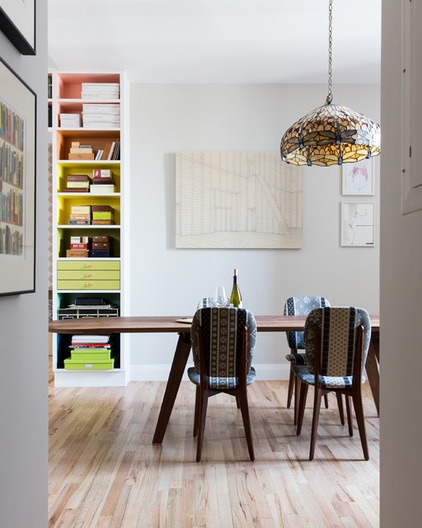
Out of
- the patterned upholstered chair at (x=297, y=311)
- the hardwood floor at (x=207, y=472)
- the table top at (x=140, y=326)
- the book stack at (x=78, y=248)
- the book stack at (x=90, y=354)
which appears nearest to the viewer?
the hardwood floor at (x=207, y=472)

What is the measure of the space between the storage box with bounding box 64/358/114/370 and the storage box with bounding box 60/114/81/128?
2.16 meters

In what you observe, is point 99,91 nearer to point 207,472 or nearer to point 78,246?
point 78,246

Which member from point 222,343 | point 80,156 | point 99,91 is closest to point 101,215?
point 80,156

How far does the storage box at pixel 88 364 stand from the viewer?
4582 millimetres

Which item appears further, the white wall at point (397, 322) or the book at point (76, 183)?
the book at point (76, 183)

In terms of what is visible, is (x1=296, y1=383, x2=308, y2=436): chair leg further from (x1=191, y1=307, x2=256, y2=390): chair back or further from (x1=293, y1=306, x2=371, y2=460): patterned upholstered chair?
(x1=191, y1=307, x2=256, y2=390): chair back

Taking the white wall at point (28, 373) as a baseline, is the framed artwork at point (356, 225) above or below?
above

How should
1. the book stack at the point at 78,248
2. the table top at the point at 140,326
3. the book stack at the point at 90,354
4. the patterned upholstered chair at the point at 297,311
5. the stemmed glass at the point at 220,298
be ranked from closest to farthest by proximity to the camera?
the table top at the point at 140,326
the stemmed glass at the point at 220,298
the patterned upholstered chair at the point at 297,311
the book stack at the point at 90,354
the book stack at the point at 78,248

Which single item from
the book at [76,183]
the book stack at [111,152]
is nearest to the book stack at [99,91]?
the book stack at [111,152]

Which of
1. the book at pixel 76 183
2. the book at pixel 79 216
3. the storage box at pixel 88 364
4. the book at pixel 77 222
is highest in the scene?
the book at pixel 76 183

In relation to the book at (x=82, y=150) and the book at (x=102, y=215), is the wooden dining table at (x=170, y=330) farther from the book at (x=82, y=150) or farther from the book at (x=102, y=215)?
the book at (x=82, y=150)

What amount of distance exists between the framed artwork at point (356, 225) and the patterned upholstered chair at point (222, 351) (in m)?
2.46

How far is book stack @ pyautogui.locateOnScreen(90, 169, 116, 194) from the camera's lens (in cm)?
469

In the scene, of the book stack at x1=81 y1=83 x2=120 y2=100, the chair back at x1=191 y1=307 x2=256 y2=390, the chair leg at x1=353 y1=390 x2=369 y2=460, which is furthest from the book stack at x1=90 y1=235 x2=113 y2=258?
the chair leg at x1=353 y1=390 x2=369 y2=460
